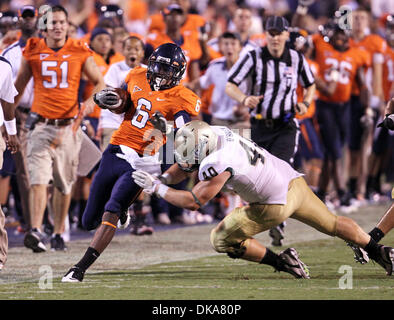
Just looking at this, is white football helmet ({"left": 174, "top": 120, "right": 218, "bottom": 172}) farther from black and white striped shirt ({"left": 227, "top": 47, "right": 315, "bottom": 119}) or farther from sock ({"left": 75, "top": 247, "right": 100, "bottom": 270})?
black and white striped shirt ({"left": 227, "top": 47, "right": 315, "bottom": 119})

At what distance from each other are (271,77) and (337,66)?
3021 millimetres

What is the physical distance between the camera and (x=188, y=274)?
6.91 metres

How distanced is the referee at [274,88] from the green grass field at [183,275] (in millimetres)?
846

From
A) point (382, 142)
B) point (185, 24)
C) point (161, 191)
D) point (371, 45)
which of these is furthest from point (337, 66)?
A: point (161, 191)

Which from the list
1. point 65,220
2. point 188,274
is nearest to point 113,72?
point 65,220

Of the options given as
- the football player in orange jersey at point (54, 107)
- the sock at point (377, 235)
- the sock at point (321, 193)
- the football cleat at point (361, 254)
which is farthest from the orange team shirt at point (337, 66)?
the football cleat at point (361, 254)

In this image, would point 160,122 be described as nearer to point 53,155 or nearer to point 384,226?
point 384,226

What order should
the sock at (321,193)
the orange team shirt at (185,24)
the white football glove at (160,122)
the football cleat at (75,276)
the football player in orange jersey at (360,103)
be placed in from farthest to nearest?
the football player in orange jersey at (360,103) → the orange team shirt at (185,24) → the sock at (321,193) → the football cleat at (75,276) → the white football glove at (160,122)

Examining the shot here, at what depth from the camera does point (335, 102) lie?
11328 mm

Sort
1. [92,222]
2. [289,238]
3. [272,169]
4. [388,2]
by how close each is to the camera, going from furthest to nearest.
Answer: [388,2]
[289,238]
[92,222]
[272,169]

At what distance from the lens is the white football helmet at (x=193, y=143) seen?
589cm

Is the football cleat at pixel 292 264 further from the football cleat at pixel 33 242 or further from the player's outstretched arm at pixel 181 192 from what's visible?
the football cleat at pixel 33 242
